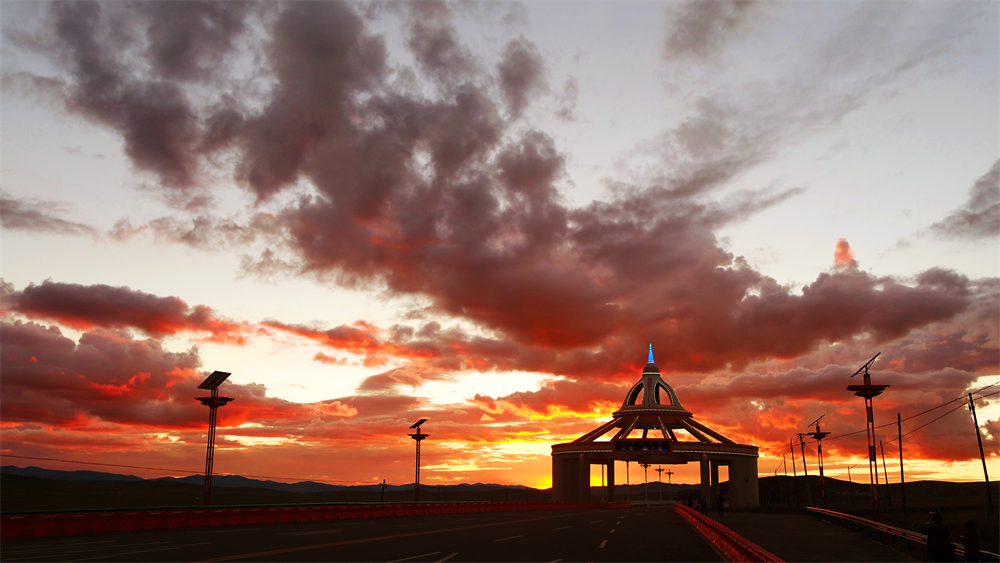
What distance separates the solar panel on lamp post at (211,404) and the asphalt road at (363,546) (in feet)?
47.9

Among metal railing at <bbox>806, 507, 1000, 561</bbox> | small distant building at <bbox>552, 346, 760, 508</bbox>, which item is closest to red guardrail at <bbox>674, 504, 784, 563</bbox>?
metal railing at <bbox>806, 507, 1000, 561</bbox>

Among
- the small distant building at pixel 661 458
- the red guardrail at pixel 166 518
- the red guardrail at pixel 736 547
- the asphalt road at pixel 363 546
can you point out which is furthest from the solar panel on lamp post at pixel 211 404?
the small distant building at pixel 661 458

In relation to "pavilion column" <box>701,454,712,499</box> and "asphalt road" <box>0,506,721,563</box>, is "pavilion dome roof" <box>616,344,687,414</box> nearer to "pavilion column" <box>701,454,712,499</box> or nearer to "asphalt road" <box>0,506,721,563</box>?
"pavilion column" <box>701,454,712,499</box>

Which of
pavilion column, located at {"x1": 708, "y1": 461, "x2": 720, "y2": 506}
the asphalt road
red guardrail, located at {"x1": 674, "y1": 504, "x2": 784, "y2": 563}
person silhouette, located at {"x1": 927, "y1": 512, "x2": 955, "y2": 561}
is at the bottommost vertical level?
pavilion column, located at {"x1": 708, "y1": 461, "x2": 720, "y2": 506}

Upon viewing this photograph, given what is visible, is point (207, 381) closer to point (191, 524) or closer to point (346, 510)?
point (346, 510)

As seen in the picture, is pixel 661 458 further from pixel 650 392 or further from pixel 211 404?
pixel 211 404

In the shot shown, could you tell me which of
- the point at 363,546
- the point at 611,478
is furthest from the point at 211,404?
the point at 611,478

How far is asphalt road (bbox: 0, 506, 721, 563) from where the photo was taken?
65.6ft

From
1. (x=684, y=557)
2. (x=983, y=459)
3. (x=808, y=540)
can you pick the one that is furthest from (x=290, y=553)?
(x=983, y=459)

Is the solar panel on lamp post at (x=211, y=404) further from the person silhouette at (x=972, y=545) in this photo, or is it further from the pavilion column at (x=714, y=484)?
the pavilion column at (x=714, y=484)

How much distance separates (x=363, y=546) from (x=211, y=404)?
28.6m

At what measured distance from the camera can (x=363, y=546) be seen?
23547 millimetres

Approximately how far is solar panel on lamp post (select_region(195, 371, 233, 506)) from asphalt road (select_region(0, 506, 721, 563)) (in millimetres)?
14605

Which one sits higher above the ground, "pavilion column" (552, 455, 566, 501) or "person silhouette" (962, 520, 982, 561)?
"person silhouette" (962, 520, 982, 561)
